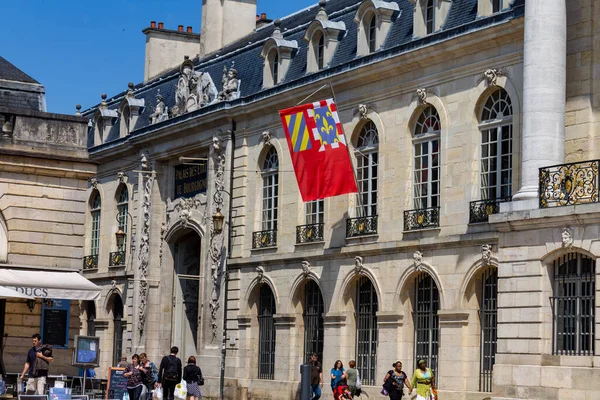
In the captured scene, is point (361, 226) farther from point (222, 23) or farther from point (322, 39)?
point (222, 23)

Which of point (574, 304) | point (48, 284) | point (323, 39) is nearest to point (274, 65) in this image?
point (323, 39)

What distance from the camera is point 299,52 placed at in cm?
3794

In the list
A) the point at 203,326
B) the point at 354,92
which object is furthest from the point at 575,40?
the point at 203,326

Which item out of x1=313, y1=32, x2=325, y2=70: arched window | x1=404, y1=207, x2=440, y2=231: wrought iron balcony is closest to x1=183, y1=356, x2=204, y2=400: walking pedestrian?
x1=404, y1=207, x2=440, y2=231: wrought iron balcony

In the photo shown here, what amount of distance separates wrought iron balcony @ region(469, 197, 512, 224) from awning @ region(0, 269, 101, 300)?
26.6 feet

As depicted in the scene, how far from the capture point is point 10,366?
2625 centimetres

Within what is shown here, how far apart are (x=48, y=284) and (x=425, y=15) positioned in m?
11.2

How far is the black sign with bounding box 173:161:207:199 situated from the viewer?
4150 centimetres

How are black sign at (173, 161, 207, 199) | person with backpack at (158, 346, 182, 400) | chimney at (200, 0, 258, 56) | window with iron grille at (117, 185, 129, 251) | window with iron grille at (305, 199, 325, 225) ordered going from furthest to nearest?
window with iron grille at (117, 185, 129, 251), chimney at (200, 0, 258, 56), black sign at (173, 161, 207, 199), window with iron grille at (305, 199, 325, 225), person with backpack at (158, 346, 182, 400)

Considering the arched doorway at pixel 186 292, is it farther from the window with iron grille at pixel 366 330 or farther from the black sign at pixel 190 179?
the window with iron grille at pixel 366 330

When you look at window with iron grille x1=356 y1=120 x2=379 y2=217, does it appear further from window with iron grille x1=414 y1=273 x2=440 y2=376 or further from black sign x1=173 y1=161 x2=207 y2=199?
black sign x1=173 y1=161 x2=207 y2=199

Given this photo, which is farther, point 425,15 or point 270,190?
point 270,190

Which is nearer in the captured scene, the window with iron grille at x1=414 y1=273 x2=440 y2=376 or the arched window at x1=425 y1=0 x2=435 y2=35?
the window with iron grille at x1=414 y1=273 x2=440 y2=376

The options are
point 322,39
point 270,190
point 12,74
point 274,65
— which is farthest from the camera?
point 274,65
